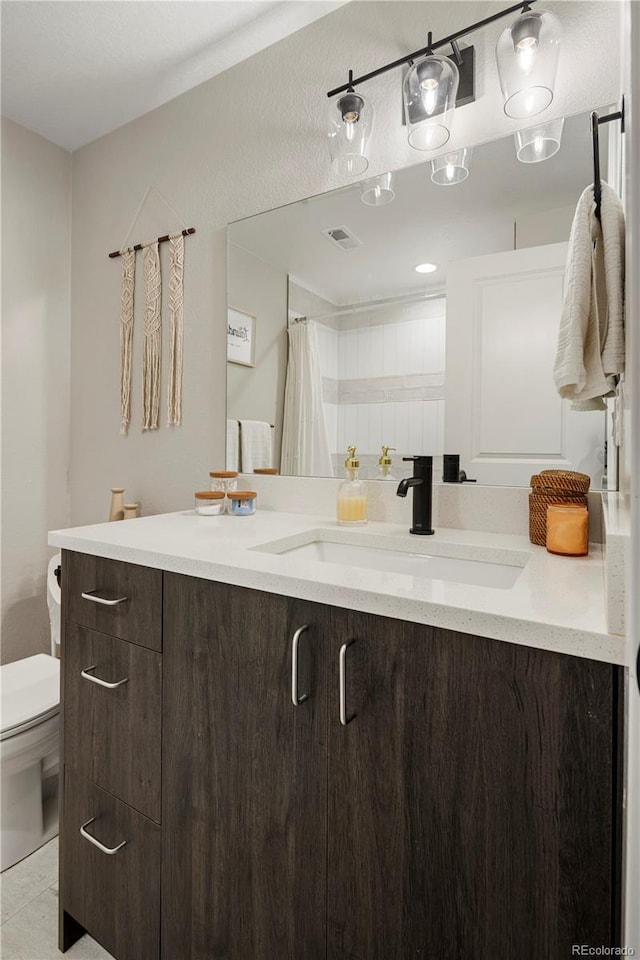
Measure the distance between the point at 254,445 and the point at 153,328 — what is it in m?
0.69

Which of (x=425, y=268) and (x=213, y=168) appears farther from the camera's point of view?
(x=213, y=168)

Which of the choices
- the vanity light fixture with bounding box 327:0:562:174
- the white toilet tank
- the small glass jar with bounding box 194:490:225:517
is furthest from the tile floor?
the vanity light fixture with bounding box 327:0:562:174

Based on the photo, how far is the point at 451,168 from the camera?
1317mm

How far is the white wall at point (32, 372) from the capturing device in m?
2.12

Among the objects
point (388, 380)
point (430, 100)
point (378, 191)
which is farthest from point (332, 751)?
point (430, 100)

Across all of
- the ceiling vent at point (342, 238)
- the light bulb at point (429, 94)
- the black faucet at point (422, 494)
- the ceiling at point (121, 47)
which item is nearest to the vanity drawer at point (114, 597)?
the black faucet at point (422, 494)

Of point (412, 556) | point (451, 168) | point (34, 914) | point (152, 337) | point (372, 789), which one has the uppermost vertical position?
point (451, 168)

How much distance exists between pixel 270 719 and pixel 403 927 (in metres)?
0.34

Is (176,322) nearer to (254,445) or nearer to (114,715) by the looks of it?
(254,445)

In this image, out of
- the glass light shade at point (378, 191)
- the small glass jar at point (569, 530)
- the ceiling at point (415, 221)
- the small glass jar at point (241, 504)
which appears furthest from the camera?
the small glass jar at point (241, 504)

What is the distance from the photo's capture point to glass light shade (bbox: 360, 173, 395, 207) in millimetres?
1417

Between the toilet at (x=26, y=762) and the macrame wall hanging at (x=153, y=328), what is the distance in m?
1.00

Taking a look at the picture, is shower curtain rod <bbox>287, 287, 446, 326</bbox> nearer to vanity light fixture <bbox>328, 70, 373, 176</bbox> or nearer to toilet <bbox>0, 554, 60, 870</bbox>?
vanity light fixture <bbox>328, 70, 373, 176</bbox>

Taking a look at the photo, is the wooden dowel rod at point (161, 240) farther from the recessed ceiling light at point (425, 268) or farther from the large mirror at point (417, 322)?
the recessed ceiling light at point (425, 268)
